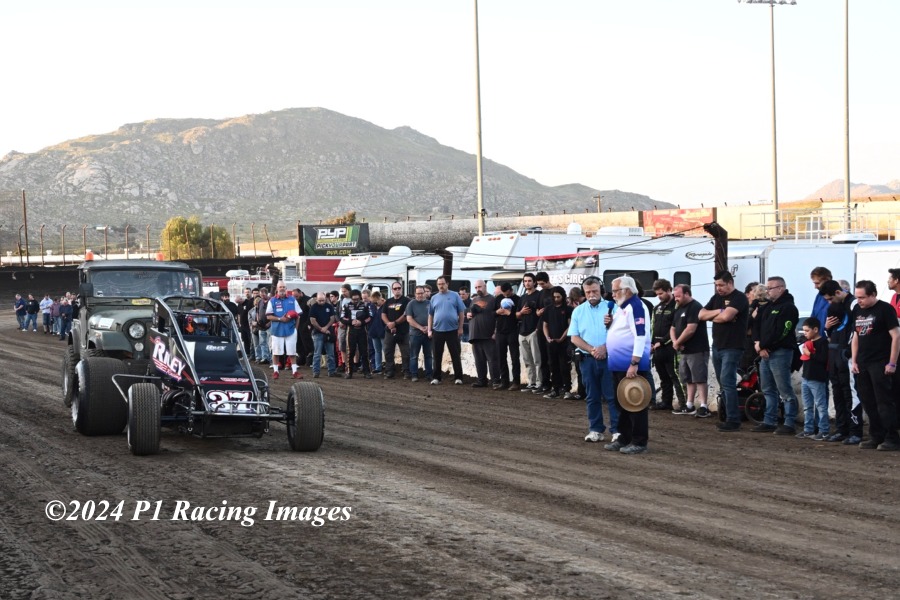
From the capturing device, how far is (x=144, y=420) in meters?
10.8

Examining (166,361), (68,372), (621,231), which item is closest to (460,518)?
(166,361)

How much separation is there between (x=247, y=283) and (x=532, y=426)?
2511cm

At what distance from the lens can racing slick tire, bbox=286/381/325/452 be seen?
1116cm

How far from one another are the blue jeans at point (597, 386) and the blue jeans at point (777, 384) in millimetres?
2251

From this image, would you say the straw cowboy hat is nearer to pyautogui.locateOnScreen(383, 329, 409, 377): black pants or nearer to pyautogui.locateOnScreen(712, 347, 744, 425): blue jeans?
pyautogui.locateOnScreen(712, 347, 744, 425): blue jeans

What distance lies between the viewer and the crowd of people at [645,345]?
1135 centimetres

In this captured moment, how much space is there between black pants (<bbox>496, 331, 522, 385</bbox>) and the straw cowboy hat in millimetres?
7536

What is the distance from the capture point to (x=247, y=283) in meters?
37.3

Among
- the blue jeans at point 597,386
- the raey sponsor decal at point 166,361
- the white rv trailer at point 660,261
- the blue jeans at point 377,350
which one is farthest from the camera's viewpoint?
the blue jeans at point 377,350

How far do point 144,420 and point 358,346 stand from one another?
10980mm

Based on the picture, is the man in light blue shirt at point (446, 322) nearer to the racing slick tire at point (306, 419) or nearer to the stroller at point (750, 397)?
the stroller at point (750, 397)

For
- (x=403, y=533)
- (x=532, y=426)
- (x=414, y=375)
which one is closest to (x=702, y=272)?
(x=414, y=375)

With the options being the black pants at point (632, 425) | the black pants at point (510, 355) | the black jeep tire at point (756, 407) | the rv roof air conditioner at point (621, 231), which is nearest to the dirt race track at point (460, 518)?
the black pants at point (632, 425)

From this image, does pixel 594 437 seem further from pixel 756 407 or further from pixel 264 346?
pixel 264 346
